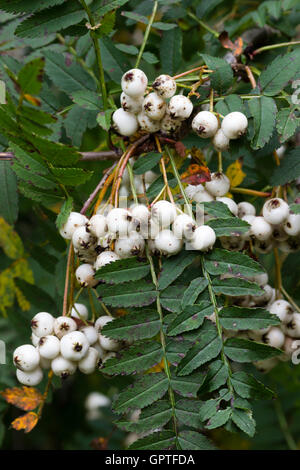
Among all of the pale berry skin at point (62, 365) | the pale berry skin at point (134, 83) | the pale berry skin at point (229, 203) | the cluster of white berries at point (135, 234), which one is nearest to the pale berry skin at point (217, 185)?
the pale berry skin at point (229, 203)

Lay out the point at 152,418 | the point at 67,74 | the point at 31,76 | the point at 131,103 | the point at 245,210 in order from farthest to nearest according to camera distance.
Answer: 1. the point at 67,74
2. the point at 245,210
3. the point at 131,103
4. the point at 152,418
5. the point at 31,76

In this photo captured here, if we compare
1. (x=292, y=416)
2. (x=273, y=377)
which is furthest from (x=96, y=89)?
(x=292, y=416)

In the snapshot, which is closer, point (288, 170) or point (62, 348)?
point (62, 348)

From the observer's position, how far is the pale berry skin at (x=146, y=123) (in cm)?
111

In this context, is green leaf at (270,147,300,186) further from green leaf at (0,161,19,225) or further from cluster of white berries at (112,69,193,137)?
green leaf at (0,161,19,225)

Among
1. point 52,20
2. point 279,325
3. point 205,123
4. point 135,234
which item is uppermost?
point 52,20

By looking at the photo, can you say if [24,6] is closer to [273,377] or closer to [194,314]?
[194,314]

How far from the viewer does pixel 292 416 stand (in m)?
1.91

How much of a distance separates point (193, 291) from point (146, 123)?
0.36 m

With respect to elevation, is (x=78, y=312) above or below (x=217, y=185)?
below

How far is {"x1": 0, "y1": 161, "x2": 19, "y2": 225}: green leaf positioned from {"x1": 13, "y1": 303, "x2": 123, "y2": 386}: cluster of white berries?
1.02 feet

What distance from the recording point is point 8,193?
1281 millimetres

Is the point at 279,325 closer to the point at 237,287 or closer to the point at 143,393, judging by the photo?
the point at 237,287

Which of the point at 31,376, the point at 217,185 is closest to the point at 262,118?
the point at 217,185
